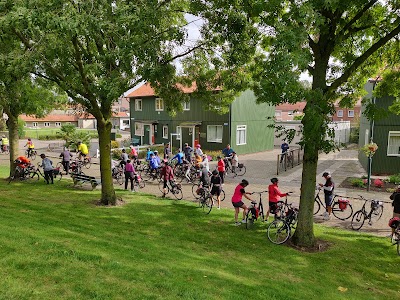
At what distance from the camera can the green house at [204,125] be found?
30.2m

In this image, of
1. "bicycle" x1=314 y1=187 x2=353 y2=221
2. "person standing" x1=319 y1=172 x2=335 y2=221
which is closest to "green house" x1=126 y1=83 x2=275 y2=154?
"bicycle" x1=314 y1=187 x2=353 y2=221

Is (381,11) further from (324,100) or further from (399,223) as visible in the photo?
(399,223)

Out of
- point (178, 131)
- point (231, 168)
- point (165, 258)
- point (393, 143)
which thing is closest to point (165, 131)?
point (178, 131)

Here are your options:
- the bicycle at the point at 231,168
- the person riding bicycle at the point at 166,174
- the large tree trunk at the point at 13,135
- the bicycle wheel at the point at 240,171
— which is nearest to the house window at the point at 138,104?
the bicycle wheel at the point at 240,171

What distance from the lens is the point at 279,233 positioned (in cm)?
988

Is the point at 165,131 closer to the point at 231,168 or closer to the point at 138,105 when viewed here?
the point at 138,105

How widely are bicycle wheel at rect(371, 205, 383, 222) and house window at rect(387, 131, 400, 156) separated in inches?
397

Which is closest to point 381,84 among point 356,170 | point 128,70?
point 128,70

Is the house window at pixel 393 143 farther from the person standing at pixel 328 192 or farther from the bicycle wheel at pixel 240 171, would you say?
the person standing at pixel 328 192

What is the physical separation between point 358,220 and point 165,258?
7.46m

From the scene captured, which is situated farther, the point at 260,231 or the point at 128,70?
the point at 260,231

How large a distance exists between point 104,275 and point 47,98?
45.9 feet

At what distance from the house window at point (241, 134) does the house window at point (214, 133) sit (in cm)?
153

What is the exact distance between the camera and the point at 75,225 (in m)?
9.27
